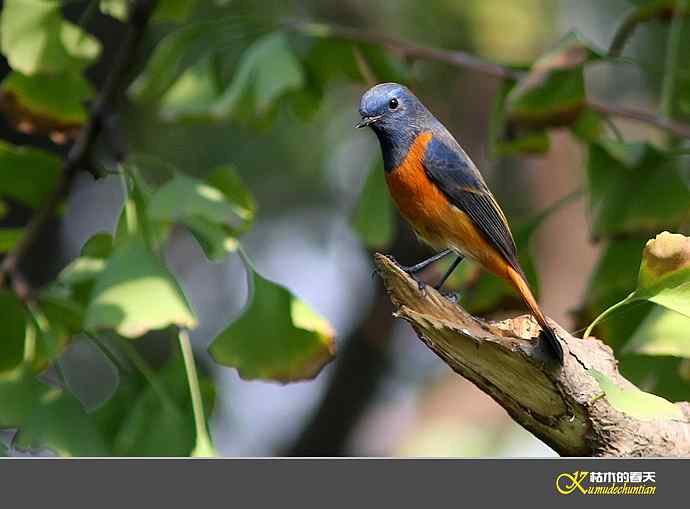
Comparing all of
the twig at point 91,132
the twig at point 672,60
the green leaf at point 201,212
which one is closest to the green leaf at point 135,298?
the green leaf at point 201,212

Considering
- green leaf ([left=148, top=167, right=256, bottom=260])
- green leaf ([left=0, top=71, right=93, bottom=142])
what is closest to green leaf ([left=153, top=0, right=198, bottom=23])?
green leaf ([left=0, top=71, right=93, bottom=142])

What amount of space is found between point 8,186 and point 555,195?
2806 millimetres

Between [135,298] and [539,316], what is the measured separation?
2.82 feet

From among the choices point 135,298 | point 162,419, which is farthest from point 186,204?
point 162,419

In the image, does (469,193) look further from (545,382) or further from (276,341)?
(545,382)

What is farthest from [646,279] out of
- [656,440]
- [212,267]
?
[212,267]

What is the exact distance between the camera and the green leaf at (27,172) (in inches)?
118

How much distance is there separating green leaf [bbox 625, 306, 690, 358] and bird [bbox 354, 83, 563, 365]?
0.99ft

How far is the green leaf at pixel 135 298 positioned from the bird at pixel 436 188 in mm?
571

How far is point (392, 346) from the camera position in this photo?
5172mm

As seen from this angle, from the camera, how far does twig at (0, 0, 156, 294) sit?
9.20 feet

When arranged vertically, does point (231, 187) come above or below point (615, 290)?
above

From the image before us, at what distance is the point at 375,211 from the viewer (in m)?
3.38

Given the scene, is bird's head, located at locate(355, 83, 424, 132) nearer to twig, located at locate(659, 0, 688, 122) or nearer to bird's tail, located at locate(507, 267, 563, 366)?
bird's tail, located at locate(507, 267, 563, 366)
